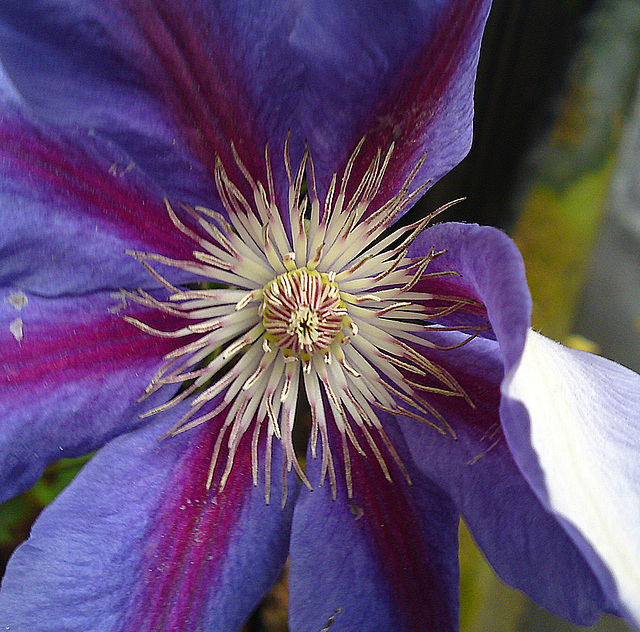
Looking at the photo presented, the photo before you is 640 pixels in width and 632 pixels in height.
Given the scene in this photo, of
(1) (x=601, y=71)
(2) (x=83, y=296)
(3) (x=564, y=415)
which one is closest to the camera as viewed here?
(3) (x=564, y=415)

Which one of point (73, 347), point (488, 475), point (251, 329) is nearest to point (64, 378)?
point (73, 347)

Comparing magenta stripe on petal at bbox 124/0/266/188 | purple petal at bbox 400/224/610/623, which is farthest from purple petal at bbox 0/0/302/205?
purple petal at bbox 400/224/610/623

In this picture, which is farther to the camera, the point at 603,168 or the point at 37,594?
the point at 603,168

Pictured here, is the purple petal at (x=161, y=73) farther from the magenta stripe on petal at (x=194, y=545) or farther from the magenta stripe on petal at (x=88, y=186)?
the magenta stripe on petal at (x=194, y=545)

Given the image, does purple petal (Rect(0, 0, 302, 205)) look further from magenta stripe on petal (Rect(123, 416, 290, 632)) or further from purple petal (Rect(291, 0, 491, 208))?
magenta stripe on petal (Rect(123, 416, 290, 632))

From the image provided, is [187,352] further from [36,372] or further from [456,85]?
[456,85]

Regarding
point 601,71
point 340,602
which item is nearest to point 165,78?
point 340,602
